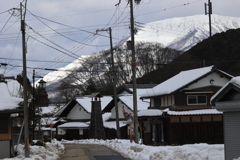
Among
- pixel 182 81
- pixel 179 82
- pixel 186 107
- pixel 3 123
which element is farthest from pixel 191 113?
pixel 3 123

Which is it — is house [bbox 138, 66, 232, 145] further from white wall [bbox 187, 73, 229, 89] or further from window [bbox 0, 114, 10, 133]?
window [bbox 0, 114, 10, 133]

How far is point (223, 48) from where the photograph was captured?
65.4 meters

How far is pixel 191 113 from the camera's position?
33656 mm

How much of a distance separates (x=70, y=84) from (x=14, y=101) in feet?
197

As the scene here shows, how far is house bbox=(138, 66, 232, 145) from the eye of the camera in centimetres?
3403

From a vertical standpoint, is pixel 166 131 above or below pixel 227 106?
below

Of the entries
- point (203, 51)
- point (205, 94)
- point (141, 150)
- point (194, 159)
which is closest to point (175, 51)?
point (203, 51)

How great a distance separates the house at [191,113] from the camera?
1340 inches

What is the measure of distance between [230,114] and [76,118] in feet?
154

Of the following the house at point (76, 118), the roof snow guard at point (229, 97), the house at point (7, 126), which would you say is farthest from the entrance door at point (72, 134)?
the roof snow guard at point (229, 97)

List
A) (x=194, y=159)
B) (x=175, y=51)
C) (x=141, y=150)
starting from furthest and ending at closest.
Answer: (x=175, y=51)
(x=141, y=150)
(x=194, y=159)

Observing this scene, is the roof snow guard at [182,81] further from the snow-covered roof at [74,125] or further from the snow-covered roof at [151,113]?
the snow-covered roof at [74,125]

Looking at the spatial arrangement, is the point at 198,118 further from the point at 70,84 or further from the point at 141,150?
the point at 70,84

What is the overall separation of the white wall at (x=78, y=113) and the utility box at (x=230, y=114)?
4437 cm
